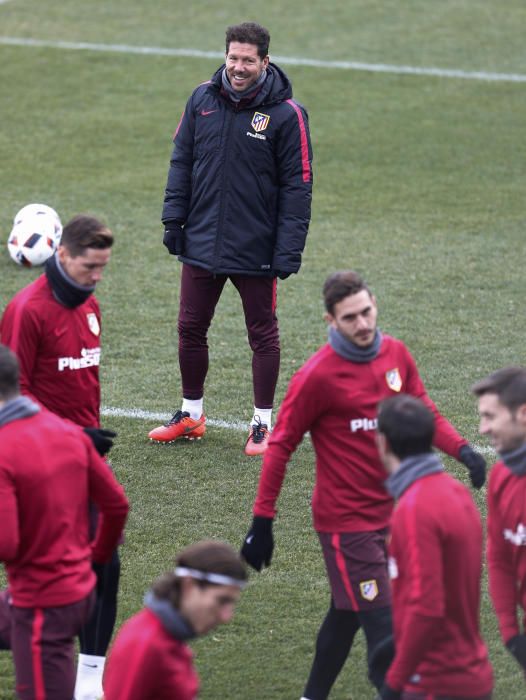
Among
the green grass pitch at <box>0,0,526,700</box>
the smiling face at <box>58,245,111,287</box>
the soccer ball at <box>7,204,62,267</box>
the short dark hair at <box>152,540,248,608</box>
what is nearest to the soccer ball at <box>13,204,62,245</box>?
the soccer ball at <box>7,204,62,267</box>

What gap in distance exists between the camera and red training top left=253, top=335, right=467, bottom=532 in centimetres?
497

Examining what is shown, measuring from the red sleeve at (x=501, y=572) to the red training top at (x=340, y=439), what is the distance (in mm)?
534

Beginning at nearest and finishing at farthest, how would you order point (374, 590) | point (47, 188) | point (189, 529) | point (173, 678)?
point (173, 678) → point (374, 590) → point (189, 529) → point (47, 188)

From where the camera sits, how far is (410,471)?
4176 millimetres

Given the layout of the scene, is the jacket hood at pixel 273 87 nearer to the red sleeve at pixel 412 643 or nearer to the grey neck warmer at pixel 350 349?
the grey neck warmer at pixel 350 349

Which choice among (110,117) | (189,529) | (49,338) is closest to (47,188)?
(110,117)

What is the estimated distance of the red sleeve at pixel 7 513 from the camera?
14.0 feet

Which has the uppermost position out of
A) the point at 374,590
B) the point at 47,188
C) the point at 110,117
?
the point at 110,117

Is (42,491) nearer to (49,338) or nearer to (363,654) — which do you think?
(49,338)

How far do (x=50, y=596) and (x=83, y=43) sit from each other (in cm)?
1600

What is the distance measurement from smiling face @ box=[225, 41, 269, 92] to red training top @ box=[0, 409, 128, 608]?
142 inches

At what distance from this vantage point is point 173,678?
367 centimetres

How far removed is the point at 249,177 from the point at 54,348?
2.78m

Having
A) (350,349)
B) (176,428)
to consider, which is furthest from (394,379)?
(176,428)
